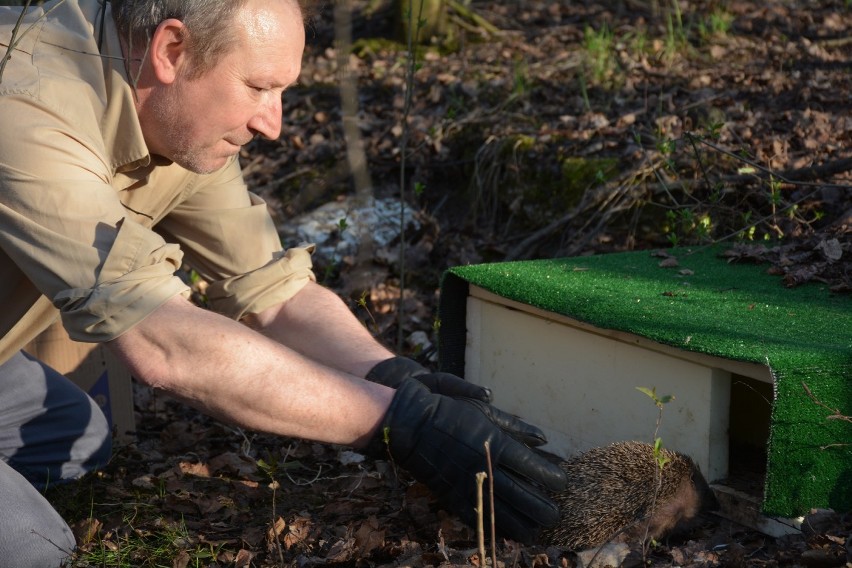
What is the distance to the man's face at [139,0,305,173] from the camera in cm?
290

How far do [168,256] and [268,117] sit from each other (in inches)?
24.4

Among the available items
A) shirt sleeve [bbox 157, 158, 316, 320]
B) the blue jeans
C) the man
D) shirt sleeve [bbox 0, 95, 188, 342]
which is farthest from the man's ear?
the blue jeans

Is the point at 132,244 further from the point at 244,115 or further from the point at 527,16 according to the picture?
the point at 527,16

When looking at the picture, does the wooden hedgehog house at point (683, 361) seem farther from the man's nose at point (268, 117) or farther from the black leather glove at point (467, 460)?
the man's nose at point (268, 117)

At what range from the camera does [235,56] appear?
288 cm

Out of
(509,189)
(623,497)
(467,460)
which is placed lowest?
(623,497)

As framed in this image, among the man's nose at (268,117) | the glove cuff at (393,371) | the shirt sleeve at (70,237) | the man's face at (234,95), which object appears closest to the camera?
the shirt sleeve at (70,237)

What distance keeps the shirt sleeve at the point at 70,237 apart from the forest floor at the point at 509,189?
2.42 feet

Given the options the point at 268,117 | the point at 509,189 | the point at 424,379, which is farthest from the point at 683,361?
the point at 509,189

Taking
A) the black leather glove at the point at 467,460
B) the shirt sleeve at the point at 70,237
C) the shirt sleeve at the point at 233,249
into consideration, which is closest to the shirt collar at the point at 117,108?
the shirt sleeve at the point at 70,237

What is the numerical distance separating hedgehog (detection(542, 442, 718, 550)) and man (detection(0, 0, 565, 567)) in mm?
114

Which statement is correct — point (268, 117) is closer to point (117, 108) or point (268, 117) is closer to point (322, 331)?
point (117, 108)

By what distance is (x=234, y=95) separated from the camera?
294 centimetres

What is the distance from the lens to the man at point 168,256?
2584 millimetres
